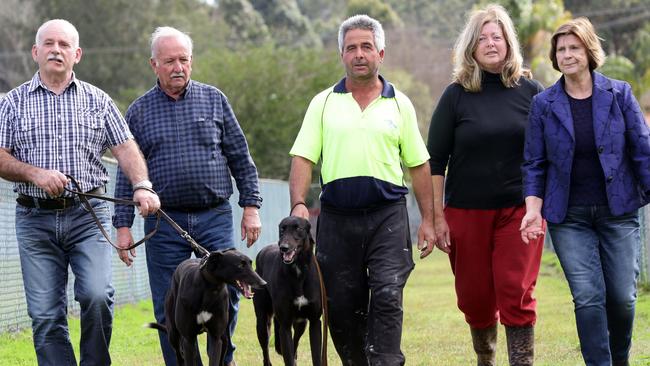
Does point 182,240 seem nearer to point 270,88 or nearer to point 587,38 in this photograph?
point 587,38

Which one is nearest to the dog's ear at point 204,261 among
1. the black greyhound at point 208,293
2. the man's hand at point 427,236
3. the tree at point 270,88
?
the black greyhound at point 208,293

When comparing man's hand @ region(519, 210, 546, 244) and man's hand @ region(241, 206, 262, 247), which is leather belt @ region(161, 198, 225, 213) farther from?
man's hand @ region(519, 210, 546, 244)

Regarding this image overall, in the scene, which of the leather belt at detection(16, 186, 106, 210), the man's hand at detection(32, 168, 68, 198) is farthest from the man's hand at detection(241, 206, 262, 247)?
the man's hand at detection(32, 168, 68, 198)

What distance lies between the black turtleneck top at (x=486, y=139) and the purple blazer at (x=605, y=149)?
19.1 inches

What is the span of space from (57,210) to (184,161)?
1.15 m

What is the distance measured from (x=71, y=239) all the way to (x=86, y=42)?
176 ft

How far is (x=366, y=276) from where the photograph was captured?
24.0 feet

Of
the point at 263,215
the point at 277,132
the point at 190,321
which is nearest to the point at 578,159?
the point at 190,321

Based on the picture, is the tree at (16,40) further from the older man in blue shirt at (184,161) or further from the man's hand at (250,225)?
the man's hand at (250,225)

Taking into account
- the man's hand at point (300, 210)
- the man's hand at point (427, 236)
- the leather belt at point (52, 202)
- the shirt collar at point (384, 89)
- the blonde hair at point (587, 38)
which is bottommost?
the man's hand at point (427, 236)

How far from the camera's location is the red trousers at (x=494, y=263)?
24.5 feet

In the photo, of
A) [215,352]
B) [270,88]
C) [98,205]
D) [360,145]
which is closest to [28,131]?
[98,205]

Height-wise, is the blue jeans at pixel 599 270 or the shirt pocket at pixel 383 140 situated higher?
the shirt pocket at pixel 383 140

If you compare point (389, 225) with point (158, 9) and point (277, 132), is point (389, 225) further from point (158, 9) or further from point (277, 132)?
point (158, 9)
